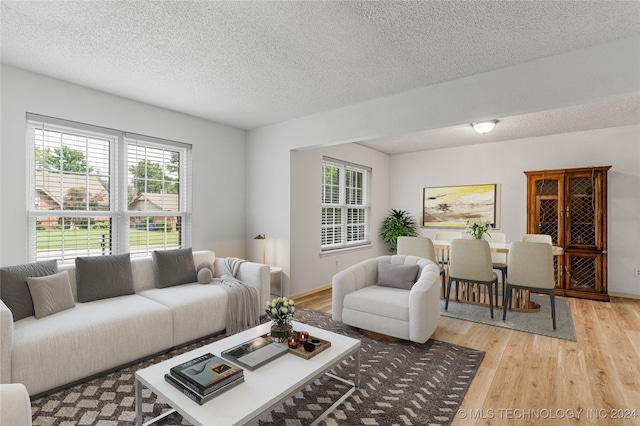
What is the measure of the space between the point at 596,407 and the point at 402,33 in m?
2.99

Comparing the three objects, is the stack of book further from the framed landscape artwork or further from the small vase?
the framed landscape artwork

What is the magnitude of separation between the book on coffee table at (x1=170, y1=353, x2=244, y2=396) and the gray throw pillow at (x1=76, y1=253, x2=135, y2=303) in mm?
1713

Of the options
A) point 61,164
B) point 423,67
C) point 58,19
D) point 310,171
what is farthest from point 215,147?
point 423,67

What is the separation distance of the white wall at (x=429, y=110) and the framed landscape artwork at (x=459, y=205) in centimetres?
102

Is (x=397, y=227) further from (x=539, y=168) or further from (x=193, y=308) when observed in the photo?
(x=193, y=308)

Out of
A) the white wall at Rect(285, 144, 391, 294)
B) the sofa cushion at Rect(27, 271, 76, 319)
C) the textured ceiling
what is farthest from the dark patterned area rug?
the textured ceiling

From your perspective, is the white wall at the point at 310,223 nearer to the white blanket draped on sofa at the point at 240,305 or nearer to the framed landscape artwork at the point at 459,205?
the white blanket draped on sofa at the point at 240,305

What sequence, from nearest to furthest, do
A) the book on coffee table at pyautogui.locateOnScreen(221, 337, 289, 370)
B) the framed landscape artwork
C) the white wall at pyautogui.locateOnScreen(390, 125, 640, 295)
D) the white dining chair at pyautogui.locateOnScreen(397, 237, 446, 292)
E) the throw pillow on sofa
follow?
the book on coffee table at pyautogui.locateOnScreen(221, 337, 289, 370), the throw pillow on sofa, the white dining chair at pyautogui.locateOnScreen(397, 237, 446, 292), the white wall at pyautogui.locateOnScreen(390, 125, 640, 295), the framed landscape artwork

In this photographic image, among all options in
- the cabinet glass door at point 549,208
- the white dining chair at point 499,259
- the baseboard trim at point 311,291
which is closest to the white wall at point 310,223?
the baseboard trim at point 311,291

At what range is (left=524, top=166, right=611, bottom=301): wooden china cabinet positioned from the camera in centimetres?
473

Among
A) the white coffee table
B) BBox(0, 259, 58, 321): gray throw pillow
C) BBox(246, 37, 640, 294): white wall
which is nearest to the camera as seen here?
the white coffee table

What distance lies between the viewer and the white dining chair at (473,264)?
3.87m

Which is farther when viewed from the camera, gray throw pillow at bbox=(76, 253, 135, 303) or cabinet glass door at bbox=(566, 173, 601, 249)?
cabinet glass door at bbox=(566, 173, 601, 249)

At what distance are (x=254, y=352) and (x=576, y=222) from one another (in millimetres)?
5362
